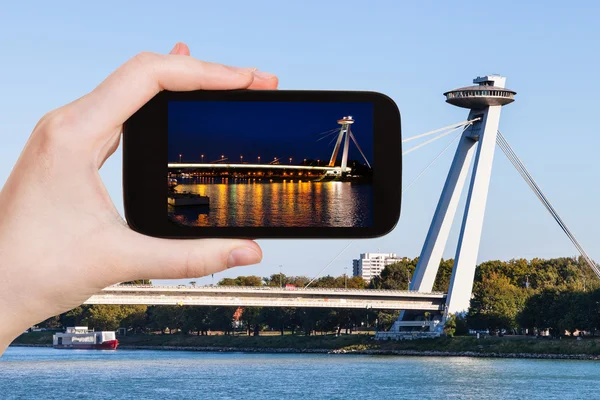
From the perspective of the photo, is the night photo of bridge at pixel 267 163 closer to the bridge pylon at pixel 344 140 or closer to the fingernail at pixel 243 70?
the bridge pylon at pixel 344 140

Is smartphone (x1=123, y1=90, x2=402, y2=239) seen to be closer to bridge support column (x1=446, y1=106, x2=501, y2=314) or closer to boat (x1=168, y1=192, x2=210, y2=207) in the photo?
boat (x1=168, y1=192, x2=210, y2=207)

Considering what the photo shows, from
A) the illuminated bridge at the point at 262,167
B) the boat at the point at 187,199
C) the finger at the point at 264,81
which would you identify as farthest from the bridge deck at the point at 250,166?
the finger at the point at 264,81

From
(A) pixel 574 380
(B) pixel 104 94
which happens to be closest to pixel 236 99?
(B) pixel 104 94

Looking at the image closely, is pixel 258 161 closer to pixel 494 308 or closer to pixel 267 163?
pixel 267 163

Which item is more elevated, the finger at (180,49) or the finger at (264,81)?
the finger at (180,49)

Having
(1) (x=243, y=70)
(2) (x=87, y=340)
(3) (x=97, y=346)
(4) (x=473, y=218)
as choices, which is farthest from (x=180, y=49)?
→ (2) (x=87, y=340)
